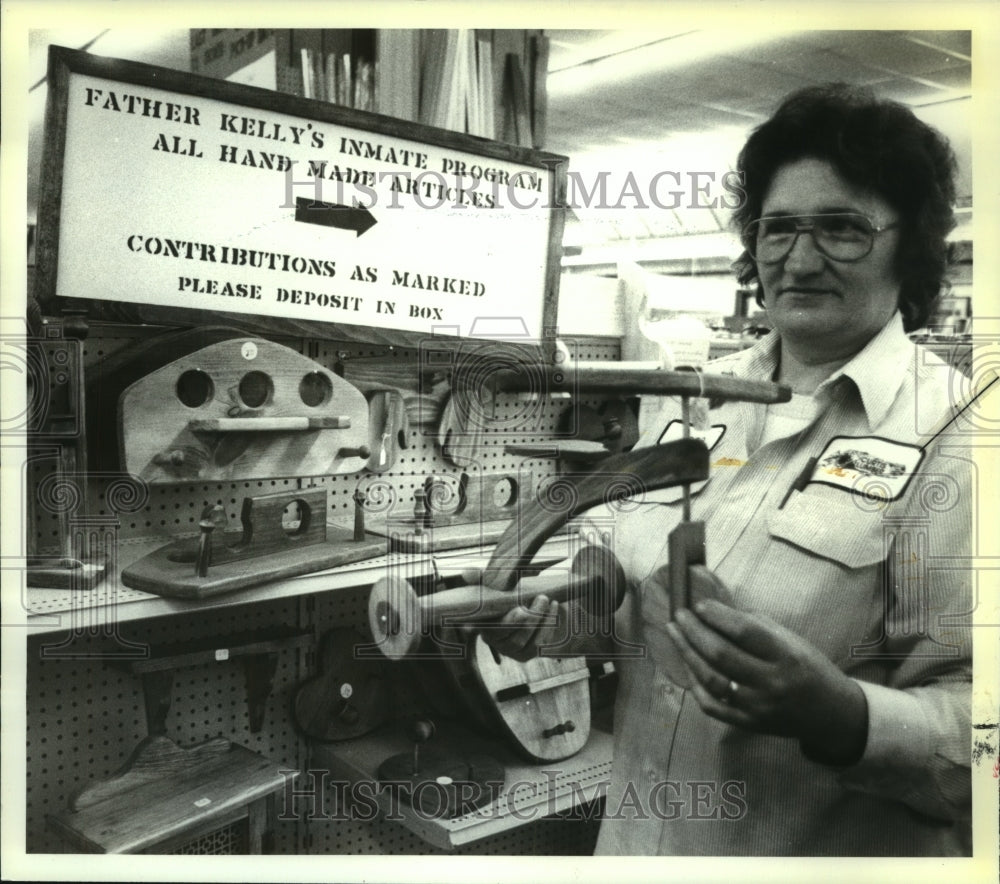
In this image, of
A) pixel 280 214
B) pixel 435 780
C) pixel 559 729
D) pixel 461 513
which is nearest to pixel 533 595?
pixel 461 513

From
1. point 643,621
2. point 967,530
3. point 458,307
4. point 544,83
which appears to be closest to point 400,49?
point 544,83

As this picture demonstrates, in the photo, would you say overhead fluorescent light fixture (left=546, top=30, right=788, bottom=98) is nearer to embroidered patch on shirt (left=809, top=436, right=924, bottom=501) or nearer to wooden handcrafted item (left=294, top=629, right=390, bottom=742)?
embroidered patch on shirt (left=809, top=436, right=924, bottom=501)

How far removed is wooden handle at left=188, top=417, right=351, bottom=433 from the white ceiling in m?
0.63

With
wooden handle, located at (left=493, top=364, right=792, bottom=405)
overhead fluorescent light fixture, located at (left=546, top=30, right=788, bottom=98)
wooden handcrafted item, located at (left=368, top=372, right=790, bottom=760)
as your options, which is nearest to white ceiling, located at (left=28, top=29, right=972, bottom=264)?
overhead fluorescent light fixture, located at (left=546, top=30, right=788, bottom=98)

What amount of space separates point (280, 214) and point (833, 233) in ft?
3.56

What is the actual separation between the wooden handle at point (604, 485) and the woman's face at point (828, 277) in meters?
0.32

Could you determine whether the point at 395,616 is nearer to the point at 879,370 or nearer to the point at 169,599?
the point at 169,599

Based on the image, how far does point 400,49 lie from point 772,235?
2.75 feet

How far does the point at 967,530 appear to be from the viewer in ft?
6.19

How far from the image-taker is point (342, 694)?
1975 mm

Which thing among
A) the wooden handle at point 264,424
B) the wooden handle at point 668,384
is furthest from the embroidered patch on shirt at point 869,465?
the wooden handle at point 264,424

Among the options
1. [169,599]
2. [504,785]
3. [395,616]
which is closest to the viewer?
[169,599]

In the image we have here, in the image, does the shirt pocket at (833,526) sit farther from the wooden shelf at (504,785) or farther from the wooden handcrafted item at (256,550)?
the wooden handcrafted item at (256,550)

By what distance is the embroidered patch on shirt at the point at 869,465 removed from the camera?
1.80m
